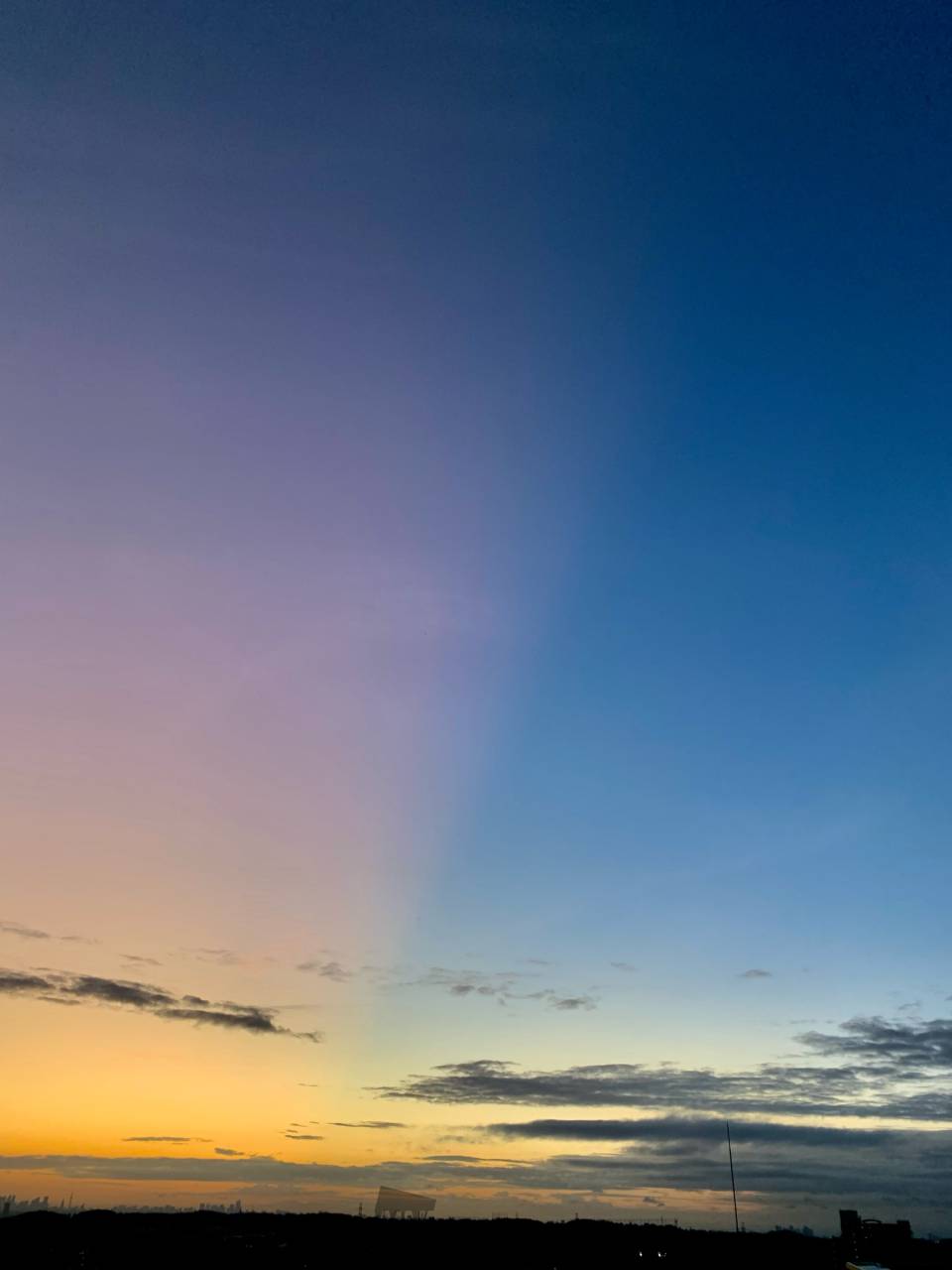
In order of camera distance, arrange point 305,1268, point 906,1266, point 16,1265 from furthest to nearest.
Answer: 1. point 906,1266
2. point 305,1268
3. point 16,1265

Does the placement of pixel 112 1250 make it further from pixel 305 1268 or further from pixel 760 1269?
pixel 760 1269

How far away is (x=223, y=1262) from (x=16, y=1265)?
39.9m

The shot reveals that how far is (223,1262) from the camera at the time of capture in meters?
182

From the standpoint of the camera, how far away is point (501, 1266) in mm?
196125

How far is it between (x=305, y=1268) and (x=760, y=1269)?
102 m

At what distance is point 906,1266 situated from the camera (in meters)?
197

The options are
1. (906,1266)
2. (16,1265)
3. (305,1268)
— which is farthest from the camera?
(906,1266)

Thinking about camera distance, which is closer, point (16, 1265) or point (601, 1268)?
point (16, 1265)

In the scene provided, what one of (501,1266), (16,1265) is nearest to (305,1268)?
(501,1266)

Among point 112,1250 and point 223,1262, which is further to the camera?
point 112,1250

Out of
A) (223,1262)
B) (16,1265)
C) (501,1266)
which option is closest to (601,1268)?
(501,1266)

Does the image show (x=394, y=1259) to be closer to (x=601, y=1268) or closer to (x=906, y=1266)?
(x=601, y=1268)

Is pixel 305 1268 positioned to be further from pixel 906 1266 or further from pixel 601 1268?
pixel 906 1266

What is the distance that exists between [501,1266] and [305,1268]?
44.0m
